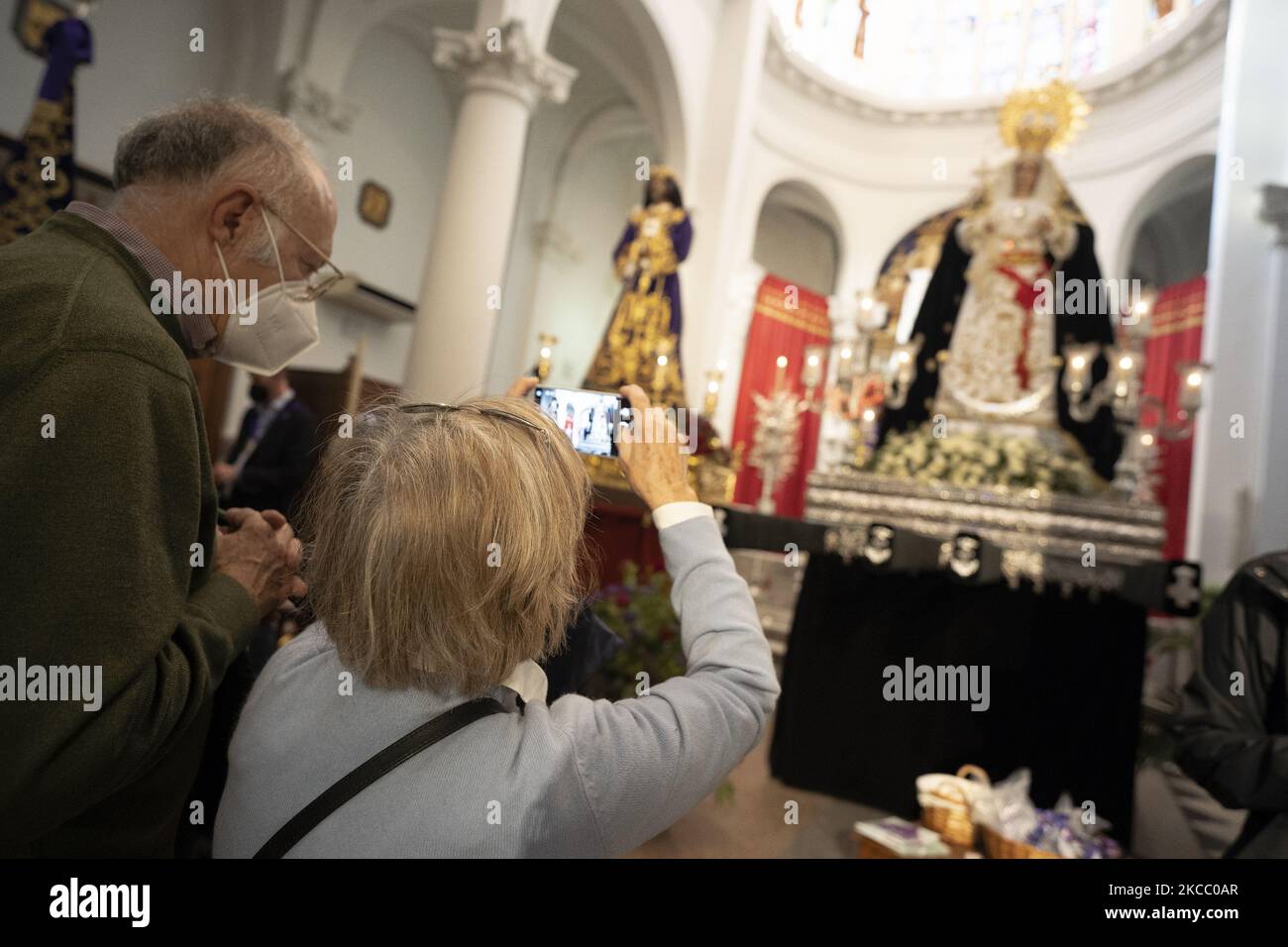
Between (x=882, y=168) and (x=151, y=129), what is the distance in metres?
12.8

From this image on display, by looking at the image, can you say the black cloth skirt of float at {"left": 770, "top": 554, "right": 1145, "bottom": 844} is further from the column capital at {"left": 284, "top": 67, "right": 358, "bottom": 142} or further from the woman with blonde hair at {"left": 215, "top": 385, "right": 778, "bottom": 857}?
the column capital at {"left": 284, "top": 67, "right": 358, "bottom": 142}

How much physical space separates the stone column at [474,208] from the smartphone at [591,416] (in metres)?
4.08

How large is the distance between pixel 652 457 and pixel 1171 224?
1273 centimetres

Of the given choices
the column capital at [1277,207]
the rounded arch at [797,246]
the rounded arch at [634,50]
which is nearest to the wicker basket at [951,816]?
the column capital at [1277,207]

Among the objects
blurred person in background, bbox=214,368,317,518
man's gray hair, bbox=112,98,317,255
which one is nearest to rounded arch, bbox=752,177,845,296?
blurred person in background, bbox=214,368,317,518

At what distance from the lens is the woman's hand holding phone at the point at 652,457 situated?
1.18 meters

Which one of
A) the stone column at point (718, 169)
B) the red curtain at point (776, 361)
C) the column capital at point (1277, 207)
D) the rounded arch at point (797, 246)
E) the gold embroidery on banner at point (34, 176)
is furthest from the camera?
the rounded arch at point (797, 246)

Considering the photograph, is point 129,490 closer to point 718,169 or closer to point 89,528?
point 89,528

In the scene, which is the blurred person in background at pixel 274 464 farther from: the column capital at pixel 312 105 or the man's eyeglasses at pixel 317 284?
the column capital at pixel 312 105

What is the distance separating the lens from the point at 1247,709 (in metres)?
1.98

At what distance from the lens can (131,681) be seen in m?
0.97

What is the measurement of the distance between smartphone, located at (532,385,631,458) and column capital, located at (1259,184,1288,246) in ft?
26.4

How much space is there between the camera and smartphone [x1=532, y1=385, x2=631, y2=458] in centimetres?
131
